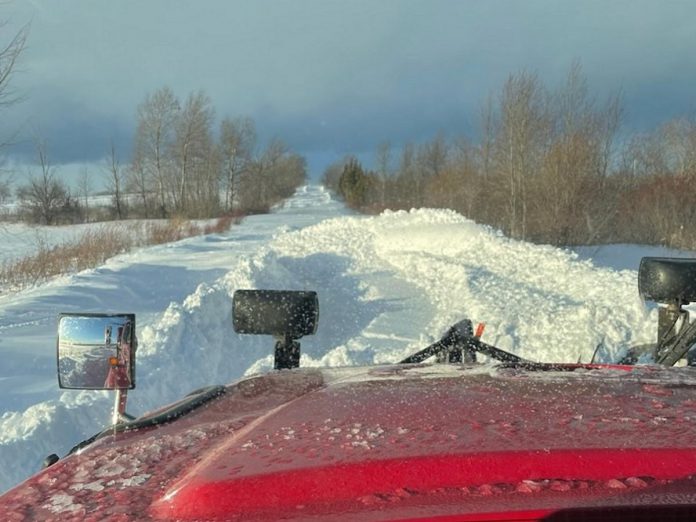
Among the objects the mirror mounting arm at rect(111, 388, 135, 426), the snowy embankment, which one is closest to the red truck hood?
the mirror mounting arm at rect(111, 388, 135, 426)

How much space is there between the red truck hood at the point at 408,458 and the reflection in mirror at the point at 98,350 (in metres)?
0.42

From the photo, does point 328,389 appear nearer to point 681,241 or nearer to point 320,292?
point 320,292

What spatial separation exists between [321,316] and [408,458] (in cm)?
991

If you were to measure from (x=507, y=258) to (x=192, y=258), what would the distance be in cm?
973

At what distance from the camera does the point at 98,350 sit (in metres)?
2.12

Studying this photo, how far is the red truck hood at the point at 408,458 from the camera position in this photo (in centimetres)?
100

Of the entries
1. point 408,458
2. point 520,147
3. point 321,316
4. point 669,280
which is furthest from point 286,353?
point 520,147

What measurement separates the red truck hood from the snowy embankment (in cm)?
340

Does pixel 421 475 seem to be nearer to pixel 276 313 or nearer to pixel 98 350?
pixel 98 350

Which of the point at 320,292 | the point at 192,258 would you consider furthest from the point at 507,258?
the point at 192,258

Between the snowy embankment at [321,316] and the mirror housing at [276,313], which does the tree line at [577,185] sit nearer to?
the snowy embankment at [321,316]

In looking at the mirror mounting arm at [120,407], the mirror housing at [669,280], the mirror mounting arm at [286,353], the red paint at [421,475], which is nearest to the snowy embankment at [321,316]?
the mirror mounting arm at [286,353]

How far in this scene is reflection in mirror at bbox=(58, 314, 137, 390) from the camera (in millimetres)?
2113

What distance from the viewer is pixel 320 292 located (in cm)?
1327
